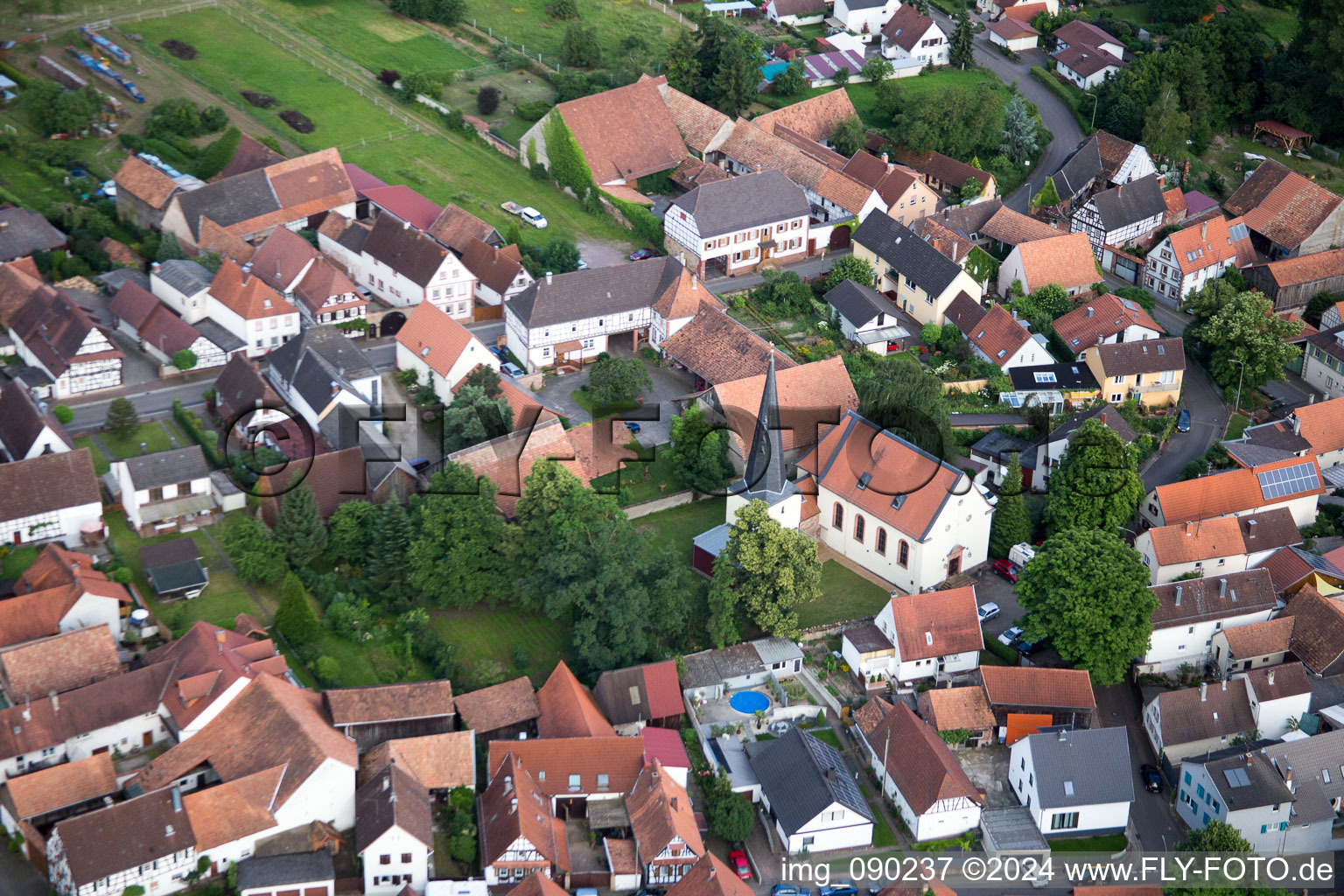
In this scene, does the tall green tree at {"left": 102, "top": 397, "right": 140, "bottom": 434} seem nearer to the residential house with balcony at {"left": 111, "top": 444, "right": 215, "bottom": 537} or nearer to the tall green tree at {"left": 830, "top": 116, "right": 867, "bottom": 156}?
the residential house with balcony at {"left": 111, "top": 444, "right": 215, "bottom": 537}

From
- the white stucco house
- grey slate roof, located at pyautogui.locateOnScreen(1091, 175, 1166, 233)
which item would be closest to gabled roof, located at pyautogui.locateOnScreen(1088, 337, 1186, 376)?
grey slate roof, located at pyautogui.locateOnScreen(1091, 175, 1166, 233)

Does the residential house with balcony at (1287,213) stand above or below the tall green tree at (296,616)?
above

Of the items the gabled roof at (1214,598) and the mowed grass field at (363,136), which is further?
the mowed grass field at (363,136)

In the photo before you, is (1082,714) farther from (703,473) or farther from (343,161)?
(343,161)

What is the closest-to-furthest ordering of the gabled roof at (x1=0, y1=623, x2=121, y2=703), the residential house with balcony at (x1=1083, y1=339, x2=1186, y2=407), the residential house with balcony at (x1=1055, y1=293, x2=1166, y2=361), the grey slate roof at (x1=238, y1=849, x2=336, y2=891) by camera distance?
the grey slate roof at (x1=238, y1=849, x2=336, y2=891) → the gabled roof at (x1=0, y1=623, x2=121, y2=703) → the residential house with balcony at (x1=1083, y1=339, x2=1186, y2=407) → the residential house with balcony at (x1=1055, y1=293, x2=1166, y2=361)

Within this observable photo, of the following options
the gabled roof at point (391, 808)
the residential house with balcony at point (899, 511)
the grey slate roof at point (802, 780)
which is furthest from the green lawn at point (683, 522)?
the gabled roof at point (391, 808)

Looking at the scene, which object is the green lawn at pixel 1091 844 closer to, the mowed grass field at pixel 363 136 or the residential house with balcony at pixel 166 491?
the residential house with balcony at pixel 166 491
